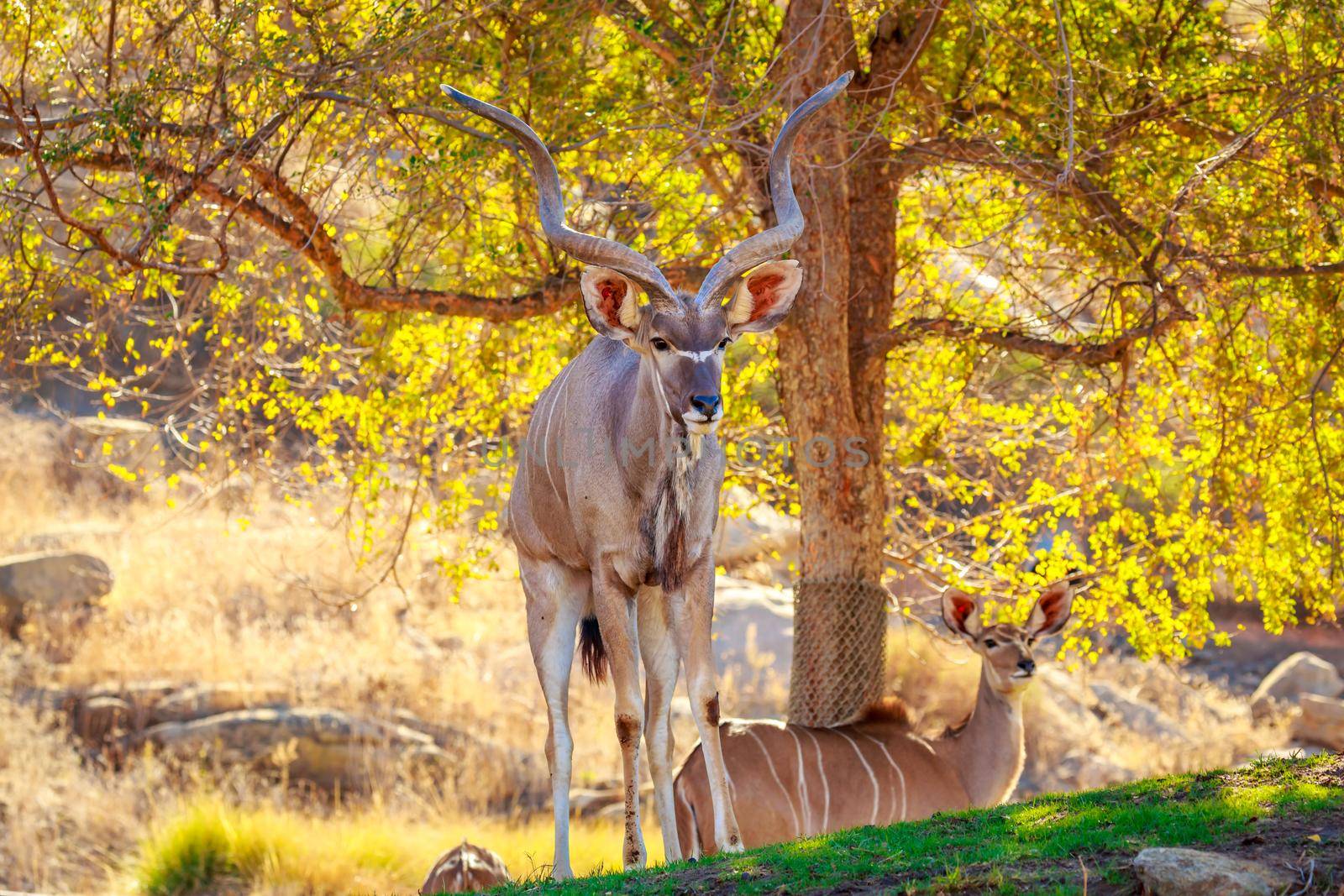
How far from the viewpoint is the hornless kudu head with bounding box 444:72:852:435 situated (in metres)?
4.61

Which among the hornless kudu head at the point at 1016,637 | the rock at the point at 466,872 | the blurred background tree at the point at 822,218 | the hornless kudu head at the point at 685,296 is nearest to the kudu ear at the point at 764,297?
the hornless kudu head at the point at 685,296

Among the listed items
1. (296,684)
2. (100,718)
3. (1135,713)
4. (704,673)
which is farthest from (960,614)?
(1135,713)

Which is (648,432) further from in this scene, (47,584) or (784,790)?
(47,584)

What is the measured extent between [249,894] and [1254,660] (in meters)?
13.5

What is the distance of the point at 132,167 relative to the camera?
6.64m

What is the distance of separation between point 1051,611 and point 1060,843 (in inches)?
129

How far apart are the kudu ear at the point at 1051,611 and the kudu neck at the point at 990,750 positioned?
315 mm

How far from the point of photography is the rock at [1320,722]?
612 inches

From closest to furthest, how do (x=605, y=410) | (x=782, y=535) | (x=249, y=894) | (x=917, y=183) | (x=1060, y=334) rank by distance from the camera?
(x=605, y=410) < (x=1060, y=334) < (x=917, y=183) < (x=249, y=894) < (x=782, y=535)

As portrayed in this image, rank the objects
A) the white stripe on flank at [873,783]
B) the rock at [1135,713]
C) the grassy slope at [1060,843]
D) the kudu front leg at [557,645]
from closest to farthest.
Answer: the grassy slope at [1060,843] → the kudu front leg at [557,645] → the white stripe on flank at [873,783] → the rock at [1135,713]

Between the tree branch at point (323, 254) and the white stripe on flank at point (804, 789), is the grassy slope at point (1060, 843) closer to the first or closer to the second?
the white stripe on flank at point (804, 789)

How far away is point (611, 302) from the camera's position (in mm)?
Answer: 4918

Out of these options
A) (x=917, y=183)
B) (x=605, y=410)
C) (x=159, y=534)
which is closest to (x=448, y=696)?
(x=159, y=534)

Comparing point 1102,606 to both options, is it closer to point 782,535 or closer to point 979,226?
point 979,226
